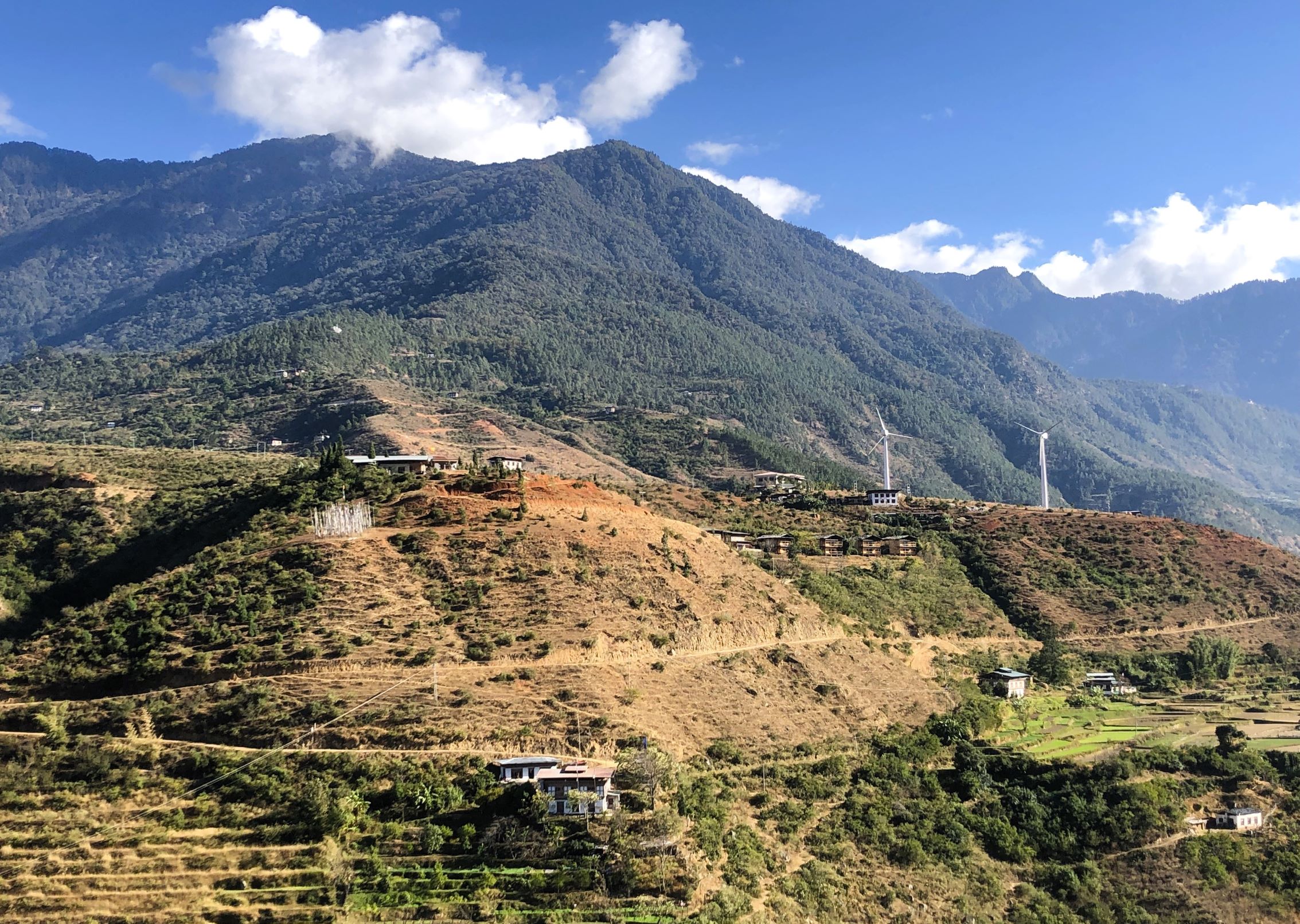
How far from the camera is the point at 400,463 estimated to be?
244 feet

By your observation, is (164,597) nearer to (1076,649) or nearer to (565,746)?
(565,746)

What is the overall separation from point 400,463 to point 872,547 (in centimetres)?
3856

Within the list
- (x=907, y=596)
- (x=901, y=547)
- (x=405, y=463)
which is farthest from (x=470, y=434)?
(x=907, y=596)

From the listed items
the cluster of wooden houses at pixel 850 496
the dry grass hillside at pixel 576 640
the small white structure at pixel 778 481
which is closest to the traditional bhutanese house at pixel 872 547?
the cluster of wooden houses at pixel 850 496

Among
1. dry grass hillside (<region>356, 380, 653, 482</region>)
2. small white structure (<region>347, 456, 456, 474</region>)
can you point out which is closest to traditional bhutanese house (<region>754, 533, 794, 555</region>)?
small white structure (<region>347, 456, 456, 474</region>)

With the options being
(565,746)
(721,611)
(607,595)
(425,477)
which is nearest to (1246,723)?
(721,611)

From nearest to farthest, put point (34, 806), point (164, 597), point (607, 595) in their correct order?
point (34, 806)
point (164, 597)
point (607, 595)

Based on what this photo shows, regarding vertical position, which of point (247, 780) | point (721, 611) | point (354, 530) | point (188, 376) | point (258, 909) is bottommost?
point (258, 909)

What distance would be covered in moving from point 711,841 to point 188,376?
456ft

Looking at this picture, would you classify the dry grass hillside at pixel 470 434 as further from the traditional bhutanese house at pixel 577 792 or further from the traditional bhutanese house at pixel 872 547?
the traditional bhutanese house at pixel 577 792

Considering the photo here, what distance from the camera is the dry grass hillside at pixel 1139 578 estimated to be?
264ft

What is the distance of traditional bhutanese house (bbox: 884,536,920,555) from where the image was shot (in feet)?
286

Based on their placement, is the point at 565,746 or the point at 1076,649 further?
the point at 1076,649

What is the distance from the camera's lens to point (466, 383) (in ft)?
577
